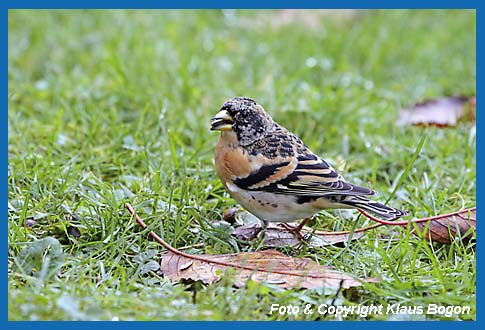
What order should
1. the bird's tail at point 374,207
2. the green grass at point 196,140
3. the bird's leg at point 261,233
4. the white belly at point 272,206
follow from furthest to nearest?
1. the bird's leg at point 261,233
2. the white belly at point 272,206
3. the bird's tail at point 374,207
4. the green grass at point 196,140

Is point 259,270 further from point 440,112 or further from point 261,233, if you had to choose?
point 440,112

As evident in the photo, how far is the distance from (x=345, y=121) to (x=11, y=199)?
241 cm

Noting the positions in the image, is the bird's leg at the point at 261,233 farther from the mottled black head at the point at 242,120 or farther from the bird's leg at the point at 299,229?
the mottled black head at the point at 242,120

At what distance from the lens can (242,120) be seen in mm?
3814

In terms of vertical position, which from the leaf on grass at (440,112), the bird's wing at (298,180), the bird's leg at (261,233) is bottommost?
the bird's leg at (261,233)

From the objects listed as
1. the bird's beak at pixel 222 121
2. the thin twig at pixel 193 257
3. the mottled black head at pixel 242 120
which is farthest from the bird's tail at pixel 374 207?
the bird's beak at pixel 222 121

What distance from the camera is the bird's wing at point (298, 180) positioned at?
358 centimetres

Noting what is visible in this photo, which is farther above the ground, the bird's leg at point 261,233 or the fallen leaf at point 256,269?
the bird's leg at point 261,233

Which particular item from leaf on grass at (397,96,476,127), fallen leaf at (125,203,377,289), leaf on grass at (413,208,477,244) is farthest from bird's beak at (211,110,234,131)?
leaf on grass at (397,96,476,127)

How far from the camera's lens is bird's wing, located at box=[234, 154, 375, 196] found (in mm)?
3584

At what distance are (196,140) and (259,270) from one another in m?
1.79

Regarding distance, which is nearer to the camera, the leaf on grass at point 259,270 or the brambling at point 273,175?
the leaf on grass at point 259,270

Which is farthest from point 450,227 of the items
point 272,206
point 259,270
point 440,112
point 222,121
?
point 440,112

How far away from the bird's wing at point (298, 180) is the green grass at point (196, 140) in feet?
0.94
